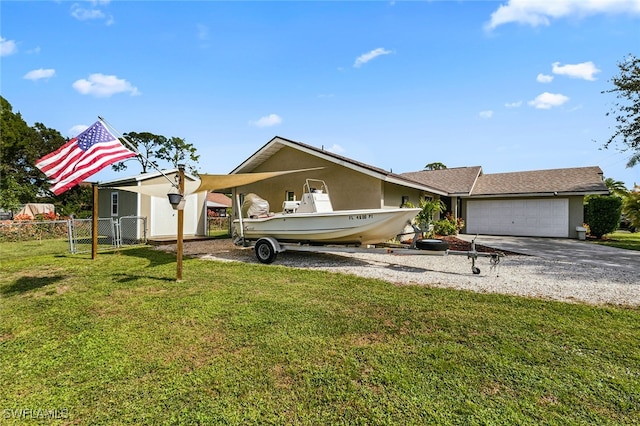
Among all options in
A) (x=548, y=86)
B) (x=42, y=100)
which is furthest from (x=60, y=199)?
(x=548, y=86)

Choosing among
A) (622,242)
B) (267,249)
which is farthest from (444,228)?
(267,249)

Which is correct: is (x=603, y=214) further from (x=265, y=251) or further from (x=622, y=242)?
(x=265, y=251)

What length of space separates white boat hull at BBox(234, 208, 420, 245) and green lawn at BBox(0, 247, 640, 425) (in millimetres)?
2145

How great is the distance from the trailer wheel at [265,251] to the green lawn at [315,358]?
290 centimetres

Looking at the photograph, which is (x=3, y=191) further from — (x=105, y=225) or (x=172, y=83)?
(x=172, y=83)

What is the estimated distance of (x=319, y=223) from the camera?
7883mm

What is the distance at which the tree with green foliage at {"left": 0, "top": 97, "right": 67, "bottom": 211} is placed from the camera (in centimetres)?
2649

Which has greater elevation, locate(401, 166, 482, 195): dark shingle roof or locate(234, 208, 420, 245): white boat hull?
locate(401, 166, 482, 195): dark shingle roof

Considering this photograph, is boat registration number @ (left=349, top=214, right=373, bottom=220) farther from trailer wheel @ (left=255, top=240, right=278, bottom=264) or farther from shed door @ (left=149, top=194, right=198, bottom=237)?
shed door @ (left=149, top=194, right=198, bottom=237)

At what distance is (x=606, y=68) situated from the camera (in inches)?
549

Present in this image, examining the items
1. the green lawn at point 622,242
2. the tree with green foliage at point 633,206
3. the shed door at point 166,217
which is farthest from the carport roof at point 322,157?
the tree with green foliage at point 633,206

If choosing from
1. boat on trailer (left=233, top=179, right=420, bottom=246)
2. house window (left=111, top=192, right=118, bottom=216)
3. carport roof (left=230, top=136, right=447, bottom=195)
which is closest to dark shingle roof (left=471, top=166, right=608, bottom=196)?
carport roof (left=230, top=136, right=447, bottom=195)

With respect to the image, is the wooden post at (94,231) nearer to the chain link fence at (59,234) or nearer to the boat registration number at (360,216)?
the chain link fence at (59,234)

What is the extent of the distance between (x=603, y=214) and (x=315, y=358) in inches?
710
